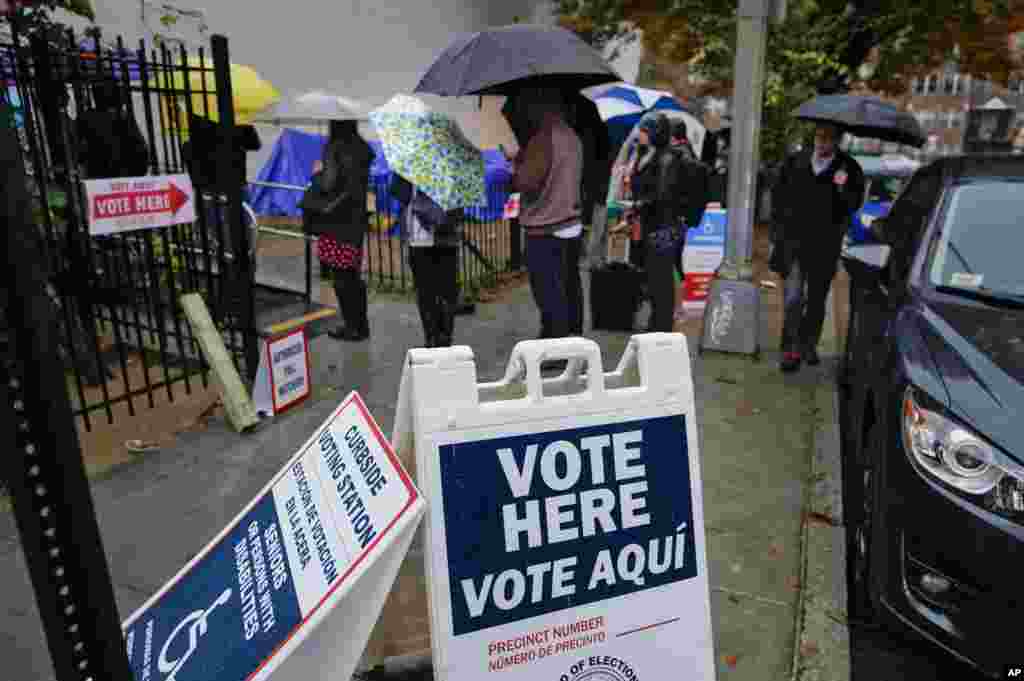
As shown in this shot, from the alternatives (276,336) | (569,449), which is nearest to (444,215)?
(276,336)

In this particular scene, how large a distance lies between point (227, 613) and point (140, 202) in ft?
10.6

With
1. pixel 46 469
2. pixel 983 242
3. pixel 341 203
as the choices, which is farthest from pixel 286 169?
pixel 46 469

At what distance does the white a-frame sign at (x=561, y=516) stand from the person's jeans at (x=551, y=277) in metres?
2.98

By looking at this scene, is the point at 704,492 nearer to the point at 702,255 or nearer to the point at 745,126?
the point at 745,126

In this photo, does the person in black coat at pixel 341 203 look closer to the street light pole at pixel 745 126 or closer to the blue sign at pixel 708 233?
the street light pole at pixel 745 126

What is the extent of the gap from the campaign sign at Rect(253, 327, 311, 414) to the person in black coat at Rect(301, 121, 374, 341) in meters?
1.45

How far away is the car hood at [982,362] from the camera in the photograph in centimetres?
263

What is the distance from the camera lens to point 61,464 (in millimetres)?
1162

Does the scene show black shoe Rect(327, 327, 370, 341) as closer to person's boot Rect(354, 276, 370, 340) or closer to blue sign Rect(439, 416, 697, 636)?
person's boot Rect(354, 276, 370, 340)

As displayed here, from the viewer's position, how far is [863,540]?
3.35 m

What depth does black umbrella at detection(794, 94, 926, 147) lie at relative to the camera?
18.7 ft

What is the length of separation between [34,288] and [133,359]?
5.55 meters

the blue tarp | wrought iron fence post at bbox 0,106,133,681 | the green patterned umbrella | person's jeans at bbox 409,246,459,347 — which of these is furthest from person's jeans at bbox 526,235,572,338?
the blue tarp

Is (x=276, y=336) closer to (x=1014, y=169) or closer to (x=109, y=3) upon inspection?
(x=1014, y=169)
